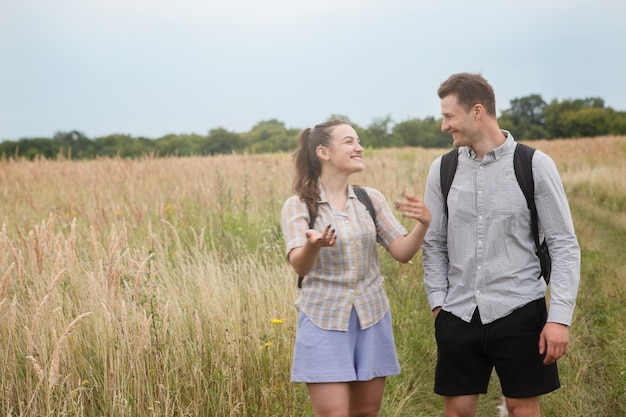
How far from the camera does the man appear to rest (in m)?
2.97

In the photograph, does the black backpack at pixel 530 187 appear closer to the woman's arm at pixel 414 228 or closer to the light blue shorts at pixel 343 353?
the woman's arm at pixel 414 228

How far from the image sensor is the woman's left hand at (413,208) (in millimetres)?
2826

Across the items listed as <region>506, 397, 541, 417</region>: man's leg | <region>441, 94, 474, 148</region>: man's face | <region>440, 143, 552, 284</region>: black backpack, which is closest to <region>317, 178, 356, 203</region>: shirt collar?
<region>441, 94, 474, 148</region>: man's face

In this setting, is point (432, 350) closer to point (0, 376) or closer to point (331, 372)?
point (331, 372)

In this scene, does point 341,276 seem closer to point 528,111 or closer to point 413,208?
point 413,208

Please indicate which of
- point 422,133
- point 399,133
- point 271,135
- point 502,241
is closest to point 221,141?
point 271,135

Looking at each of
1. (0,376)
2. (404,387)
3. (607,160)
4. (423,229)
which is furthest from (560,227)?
(607,160)

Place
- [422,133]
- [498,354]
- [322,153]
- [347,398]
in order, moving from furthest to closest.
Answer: [422,133]
[322,153]
[498,354]
[347,398]

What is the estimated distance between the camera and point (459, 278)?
3.14 meters

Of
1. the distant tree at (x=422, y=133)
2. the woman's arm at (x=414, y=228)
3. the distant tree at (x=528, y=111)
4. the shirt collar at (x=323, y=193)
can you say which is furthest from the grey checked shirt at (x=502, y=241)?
the distant tree at (x=528, y=111)

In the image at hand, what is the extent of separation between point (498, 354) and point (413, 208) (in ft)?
2.62

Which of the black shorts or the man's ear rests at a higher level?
the man's ear

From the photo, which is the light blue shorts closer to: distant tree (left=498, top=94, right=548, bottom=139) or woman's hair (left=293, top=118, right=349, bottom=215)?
woman's hair (left=293, top=118, right=349, bottom=215)

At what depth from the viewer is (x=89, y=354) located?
404 centimetres
